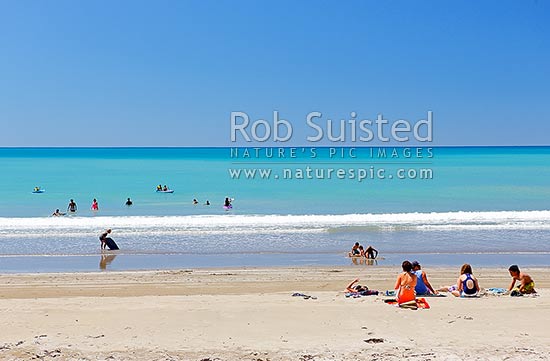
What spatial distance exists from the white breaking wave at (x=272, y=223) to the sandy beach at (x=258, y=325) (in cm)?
1147

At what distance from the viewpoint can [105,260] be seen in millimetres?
17266

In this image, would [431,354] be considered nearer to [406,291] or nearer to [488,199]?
[406,291]

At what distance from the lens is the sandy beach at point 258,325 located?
7871 millimetres

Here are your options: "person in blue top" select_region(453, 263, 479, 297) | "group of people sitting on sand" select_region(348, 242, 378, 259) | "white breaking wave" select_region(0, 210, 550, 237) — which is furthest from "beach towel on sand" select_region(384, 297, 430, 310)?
"white breaking wave" select_region(0, 210, 550, 237)

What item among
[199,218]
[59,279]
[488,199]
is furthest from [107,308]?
[488,199]

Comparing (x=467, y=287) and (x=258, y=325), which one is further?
(x=467, y=287)

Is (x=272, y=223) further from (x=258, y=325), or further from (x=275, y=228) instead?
(x=258, y=325)

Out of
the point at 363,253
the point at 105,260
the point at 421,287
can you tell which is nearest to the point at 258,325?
the point at 421,287

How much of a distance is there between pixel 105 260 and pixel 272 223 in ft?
36.5

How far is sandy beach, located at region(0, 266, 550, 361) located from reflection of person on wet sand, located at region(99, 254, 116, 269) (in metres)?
3.49

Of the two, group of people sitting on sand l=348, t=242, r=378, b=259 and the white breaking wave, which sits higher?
the white breaking wave

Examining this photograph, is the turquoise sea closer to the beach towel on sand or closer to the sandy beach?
the sandy beach

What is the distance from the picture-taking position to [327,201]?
1565 inches

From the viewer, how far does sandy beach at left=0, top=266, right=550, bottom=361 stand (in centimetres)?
787
